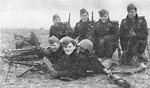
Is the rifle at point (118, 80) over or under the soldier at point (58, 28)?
under

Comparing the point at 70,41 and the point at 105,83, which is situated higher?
the point at 70,41

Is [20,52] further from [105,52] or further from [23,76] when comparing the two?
[105,52]

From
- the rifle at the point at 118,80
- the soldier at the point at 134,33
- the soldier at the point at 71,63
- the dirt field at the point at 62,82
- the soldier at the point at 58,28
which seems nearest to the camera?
the rifle at the point at 118,80

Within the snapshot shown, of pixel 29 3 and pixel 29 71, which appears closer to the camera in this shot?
pixel 29 71

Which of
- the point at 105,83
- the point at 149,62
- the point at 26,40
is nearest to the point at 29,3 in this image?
the point at 26,40

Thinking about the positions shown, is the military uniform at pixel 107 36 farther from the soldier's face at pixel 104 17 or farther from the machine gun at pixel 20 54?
the machine gun at pixel 20 54

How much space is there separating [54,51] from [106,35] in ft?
6.95

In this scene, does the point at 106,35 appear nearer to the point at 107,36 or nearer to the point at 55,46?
the point at 107,36

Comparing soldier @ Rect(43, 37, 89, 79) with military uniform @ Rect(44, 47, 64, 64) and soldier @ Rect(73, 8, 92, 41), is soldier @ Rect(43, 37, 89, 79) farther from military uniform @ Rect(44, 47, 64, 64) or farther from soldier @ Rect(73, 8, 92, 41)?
soldier @ Rect(73, 8, 92, 41)

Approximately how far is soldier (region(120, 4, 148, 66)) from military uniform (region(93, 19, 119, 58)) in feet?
0.99

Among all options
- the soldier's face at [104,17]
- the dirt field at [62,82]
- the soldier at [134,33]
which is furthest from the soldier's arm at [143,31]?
Result: the dirt field at [62,82]

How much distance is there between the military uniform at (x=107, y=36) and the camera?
9.22 meters

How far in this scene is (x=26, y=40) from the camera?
9.65 m

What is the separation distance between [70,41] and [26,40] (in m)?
2.66
